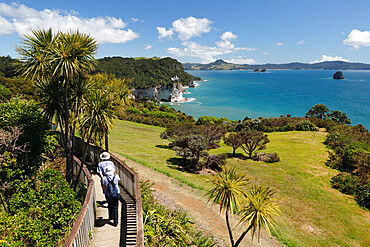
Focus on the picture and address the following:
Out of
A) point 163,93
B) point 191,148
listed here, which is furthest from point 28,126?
point 163,93

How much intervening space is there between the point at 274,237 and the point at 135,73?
148557mm

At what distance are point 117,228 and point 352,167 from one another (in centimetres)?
3157

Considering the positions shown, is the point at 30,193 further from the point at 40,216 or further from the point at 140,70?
the point at 140,70

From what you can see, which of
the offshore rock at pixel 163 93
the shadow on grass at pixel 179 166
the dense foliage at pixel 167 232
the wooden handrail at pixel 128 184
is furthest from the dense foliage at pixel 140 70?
the dense foliage at pixel 167 232

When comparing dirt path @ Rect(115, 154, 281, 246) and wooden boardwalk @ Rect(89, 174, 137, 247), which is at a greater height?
wooden boardwalk @ Rect(89, 174, 137, 247)

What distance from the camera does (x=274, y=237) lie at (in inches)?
493

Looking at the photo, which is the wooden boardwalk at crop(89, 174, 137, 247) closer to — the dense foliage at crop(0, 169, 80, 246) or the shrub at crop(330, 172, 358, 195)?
the dense foliage at crop(0, 169, 80, 246)

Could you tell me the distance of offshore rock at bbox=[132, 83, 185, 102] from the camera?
434ft

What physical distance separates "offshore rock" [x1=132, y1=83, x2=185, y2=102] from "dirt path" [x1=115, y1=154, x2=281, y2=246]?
386 feet

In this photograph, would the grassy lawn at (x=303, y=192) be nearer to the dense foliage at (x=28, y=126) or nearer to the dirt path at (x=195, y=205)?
the dirt path at (x=195, y=205)

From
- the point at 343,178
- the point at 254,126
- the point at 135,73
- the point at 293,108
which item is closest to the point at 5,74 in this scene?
the point at 135,73

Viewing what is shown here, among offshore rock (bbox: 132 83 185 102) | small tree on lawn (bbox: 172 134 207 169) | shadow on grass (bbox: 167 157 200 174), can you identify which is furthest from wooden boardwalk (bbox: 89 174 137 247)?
offshore rock (bbox: 132 83 185 102)

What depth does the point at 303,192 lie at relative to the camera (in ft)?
67.3

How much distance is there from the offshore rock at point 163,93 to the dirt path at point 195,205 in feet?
386
